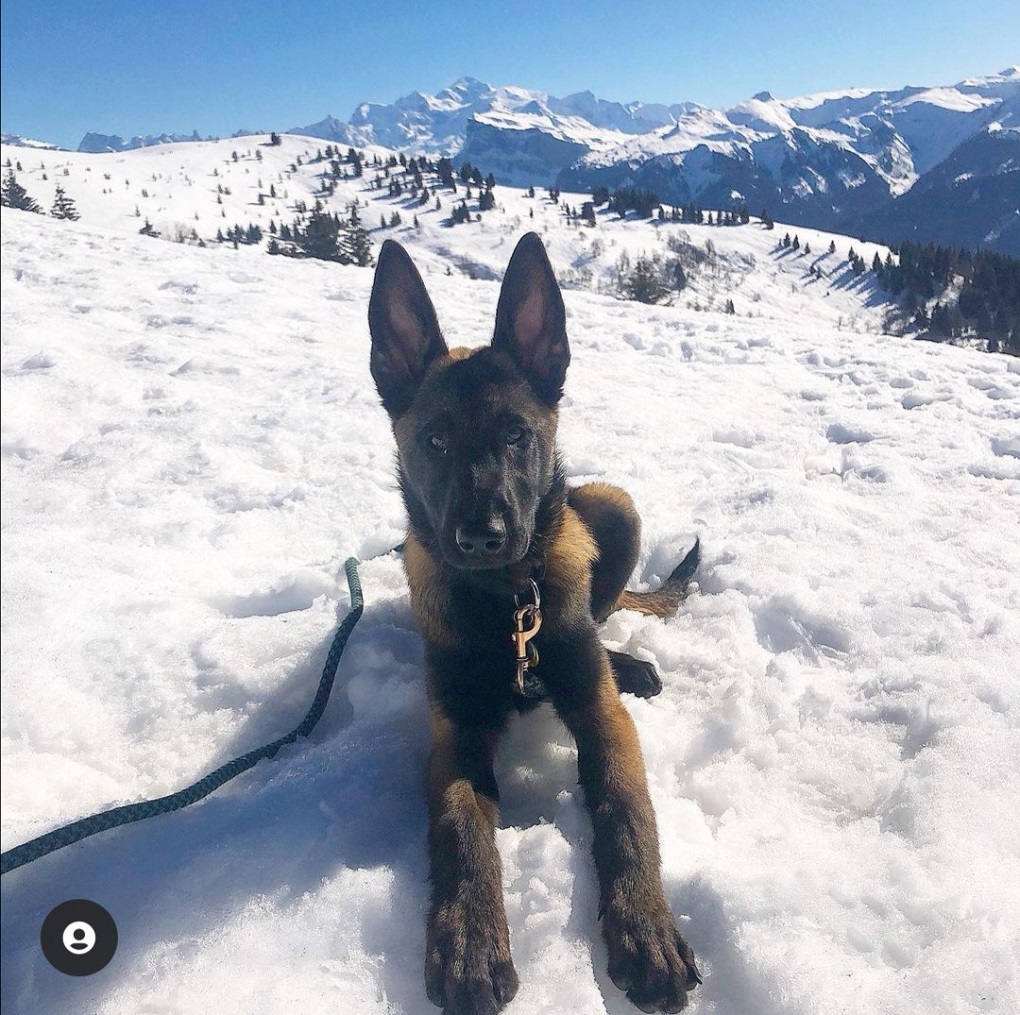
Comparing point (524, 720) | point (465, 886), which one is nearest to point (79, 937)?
point (465, 886)

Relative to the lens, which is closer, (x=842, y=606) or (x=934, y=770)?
(x=934, y=770)

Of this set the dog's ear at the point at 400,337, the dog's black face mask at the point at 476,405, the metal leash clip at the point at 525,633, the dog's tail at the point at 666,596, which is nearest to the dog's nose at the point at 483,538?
the dog's black face mask at the point at 476,405

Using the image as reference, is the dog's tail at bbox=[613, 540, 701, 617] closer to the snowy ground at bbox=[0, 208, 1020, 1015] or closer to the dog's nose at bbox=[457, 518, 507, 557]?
the snowy ground at bbox=[0, 208, 1020, 1015]

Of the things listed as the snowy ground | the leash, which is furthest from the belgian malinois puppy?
the leash

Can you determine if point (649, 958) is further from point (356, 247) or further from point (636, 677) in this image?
point (356, 247)

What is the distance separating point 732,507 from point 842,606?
1.57 m

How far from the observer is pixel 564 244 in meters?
84.9

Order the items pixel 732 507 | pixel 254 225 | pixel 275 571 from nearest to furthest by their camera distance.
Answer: pixel 275 571
pixel 732 507
pixel 254 225

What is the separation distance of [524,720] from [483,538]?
42.5 inches

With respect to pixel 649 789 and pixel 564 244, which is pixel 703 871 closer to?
pixel 649 789

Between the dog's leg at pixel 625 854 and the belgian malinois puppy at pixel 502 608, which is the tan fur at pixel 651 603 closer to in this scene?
the belgian malinois puppy at pixel 502 608

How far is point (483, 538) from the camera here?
248cm

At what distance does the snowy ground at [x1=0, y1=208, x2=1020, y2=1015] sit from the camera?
1929mm

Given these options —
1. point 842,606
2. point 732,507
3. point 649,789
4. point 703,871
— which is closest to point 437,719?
point 649,789
